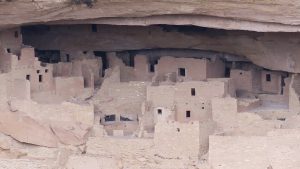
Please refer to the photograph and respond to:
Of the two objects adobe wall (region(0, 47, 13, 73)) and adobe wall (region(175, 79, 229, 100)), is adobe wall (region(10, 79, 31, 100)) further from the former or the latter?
adobe wall (region(175, 79, 229, 100))

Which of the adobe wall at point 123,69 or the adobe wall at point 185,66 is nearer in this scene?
the adobe wall at point 185,66

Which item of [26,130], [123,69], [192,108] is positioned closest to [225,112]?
[192,108]

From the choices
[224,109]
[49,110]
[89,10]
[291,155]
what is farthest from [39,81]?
[291,155]

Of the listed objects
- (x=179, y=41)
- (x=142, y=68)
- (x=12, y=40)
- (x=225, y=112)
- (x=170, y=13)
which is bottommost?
(x=225, y=112)

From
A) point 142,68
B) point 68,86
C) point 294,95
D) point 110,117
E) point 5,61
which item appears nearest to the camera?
point 294,95

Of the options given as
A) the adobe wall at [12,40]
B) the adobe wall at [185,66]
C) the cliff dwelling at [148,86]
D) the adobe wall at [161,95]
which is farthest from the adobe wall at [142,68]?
the adobe wall at [12,40]

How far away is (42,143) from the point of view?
15805 millimetres

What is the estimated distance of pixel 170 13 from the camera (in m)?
14.9

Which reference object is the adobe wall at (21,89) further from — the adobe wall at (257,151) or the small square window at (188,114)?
the adobe wall at (257,151)

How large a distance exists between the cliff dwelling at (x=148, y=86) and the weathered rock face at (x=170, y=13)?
17 mm

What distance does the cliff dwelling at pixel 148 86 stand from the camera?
578 inches

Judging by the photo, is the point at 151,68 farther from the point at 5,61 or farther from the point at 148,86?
the point at 5,61

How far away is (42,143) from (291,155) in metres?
3.93

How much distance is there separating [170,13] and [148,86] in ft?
5.39
